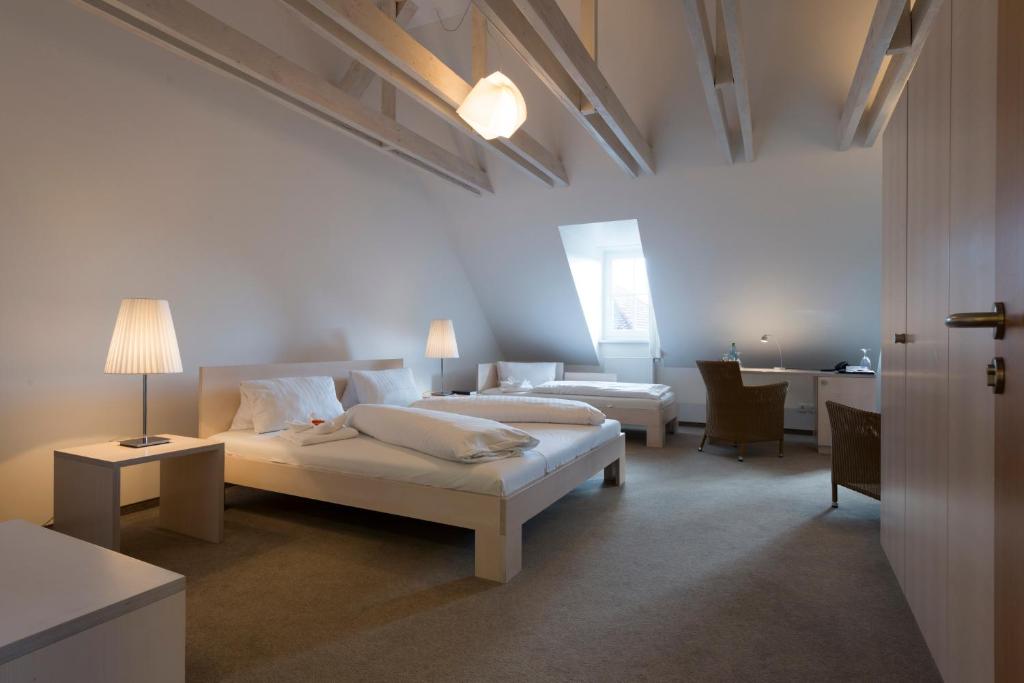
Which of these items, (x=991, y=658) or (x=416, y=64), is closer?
(x=991, y=658)

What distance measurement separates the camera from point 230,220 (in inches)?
159

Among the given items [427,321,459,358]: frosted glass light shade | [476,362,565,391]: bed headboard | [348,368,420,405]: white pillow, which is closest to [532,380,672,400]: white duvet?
[476,362,565,391]: bed headboard

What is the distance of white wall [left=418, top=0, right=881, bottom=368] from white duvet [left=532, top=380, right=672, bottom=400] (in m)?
0.98

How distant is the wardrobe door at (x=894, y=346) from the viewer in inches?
88.0

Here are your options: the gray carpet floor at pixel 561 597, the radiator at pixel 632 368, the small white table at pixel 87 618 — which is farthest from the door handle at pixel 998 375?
the radiator at pixel 632 368

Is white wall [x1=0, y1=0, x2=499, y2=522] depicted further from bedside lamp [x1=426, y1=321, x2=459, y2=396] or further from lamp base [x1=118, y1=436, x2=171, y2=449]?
bedside lamp [x1=426, y1=321, x2=459, y2=396]

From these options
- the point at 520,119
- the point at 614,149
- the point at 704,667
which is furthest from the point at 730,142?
the point at 704,667

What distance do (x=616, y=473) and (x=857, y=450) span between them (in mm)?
1477

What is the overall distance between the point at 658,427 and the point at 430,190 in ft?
10.7

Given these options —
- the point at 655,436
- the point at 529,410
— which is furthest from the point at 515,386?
the point at 529,410

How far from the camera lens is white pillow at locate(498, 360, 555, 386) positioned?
22.0 feet

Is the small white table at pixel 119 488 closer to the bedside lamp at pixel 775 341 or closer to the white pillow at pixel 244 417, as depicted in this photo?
the white pillow at pixel 244 417

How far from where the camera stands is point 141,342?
2.89 meters

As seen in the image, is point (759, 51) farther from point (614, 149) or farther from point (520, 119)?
point (520, 119)
